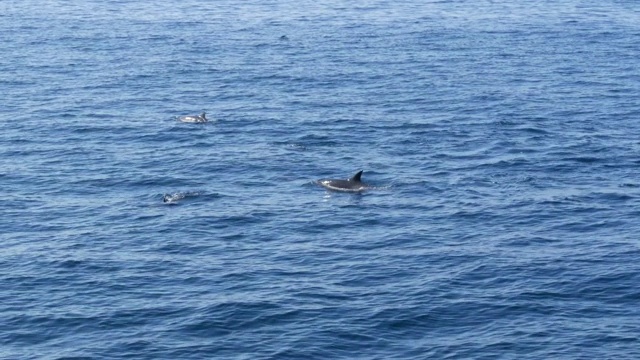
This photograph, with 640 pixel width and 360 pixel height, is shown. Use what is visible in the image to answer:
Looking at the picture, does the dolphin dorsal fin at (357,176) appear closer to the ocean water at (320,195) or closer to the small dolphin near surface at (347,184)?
the small dolphin near surface at (347,184)

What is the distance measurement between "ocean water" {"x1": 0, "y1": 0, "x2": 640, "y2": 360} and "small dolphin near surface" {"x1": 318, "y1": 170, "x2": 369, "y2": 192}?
1325 millimetres

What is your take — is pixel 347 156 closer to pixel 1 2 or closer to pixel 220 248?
pixel 220 248

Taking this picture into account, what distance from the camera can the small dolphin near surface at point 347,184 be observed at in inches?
3211

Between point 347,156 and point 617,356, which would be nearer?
point 617,356

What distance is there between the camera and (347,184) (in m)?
81.8

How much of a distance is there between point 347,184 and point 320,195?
1971 mm

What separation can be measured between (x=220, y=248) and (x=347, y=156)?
20.1m

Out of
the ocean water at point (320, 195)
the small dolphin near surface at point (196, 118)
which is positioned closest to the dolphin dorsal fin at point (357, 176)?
the ocean water at point (320, 195)

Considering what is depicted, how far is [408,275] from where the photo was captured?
6744 centimetres

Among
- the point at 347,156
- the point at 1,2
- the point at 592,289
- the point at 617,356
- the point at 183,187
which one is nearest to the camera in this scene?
the point at 617,356

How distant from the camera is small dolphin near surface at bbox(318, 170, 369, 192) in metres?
81.6

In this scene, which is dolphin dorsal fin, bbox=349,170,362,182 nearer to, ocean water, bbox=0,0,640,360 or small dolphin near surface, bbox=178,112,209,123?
ocean water, bbox=0,0,640,360

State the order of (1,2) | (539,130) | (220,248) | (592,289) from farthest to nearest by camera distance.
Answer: (1,2) → (539,130) → (220,248) → (592,289)

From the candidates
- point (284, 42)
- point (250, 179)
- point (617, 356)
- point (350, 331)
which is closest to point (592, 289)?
point (617, 356)
